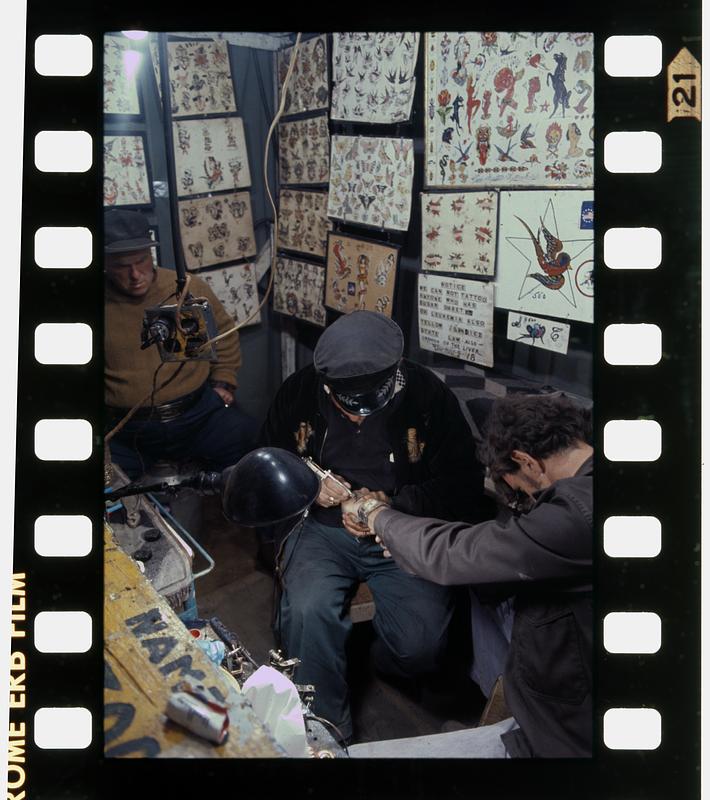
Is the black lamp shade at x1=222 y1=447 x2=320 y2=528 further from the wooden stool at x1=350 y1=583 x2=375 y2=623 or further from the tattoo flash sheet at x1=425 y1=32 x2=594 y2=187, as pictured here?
the tattoo flash sheet at x1=425 y1=32 x2=594 y2=187

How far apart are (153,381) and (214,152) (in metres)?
0.66

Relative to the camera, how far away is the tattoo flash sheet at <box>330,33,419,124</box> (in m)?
1.72

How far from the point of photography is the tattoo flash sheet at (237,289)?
1.68 meters

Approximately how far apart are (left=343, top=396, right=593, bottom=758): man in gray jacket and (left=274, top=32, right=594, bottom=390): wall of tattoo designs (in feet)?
0.75

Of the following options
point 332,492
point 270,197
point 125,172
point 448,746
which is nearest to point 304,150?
point 270,197

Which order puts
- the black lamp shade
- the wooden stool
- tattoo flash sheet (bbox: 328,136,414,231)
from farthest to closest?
the wooden stool, tattoo flash sheet (bbox: 328,136,414,231), the black lamp shade

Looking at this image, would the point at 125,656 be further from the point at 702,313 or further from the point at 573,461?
the point at 702,313

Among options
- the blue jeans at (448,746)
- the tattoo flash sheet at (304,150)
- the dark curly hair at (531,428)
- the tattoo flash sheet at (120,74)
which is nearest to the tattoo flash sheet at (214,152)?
the tattoo flash sheet at (304,150)

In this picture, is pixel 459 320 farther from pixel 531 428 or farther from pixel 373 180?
pixel 373 180

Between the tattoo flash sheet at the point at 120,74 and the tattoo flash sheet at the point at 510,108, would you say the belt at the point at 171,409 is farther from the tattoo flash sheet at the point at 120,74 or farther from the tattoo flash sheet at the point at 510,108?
the tattoo flash sheet at the point at 510,108

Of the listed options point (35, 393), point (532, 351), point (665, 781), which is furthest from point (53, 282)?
point (665, 781)

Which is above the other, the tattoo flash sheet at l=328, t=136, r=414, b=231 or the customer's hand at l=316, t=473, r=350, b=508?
the tattoo flash sheet at l=328, t=136, r=414, b=231

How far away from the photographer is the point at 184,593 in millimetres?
1572

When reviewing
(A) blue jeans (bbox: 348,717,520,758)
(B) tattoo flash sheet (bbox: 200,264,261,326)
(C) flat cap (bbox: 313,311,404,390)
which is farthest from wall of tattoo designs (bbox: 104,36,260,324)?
(A) blue jeans (bbox: 348,717,520,758)
